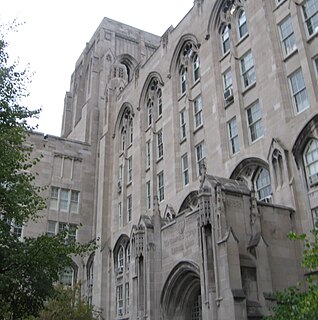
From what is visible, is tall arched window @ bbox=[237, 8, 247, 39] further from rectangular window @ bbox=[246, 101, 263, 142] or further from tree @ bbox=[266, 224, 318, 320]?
tree @ bbox=[266, 224, 318, 320]

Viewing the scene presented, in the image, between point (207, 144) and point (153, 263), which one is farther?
point (207, 144)

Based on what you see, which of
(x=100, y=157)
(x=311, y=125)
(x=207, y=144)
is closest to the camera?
(x=311, y=125)

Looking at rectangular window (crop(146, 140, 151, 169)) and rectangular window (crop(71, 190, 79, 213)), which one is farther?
rectangular window (crop(71, 190, 79, 213))

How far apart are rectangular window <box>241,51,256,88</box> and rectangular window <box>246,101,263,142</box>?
1485mm

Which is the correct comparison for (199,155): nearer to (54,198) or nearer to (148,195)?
(148,195)

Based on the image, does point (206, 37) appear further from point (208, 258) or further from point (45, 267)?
point (45, 267)

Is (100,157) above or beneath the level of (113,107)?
beneath

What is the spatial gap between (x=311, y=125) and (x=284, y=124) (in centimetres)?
165

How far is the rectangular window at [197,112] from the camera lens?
96.9ft

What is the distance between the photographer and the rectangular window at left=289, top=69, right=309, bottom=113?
69.6 feet

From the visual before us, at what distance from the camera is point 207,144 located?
27.3 meters

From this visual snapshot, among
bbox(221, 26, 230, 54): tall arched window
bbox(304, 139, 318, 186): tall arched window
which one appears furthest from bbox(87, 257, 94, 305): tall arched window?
bbox(304, 139, 318, 186): tall arched window

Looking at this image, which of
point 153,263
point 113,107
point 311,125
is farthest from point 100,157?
point 311,125

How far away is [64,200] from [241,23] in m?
22.9
